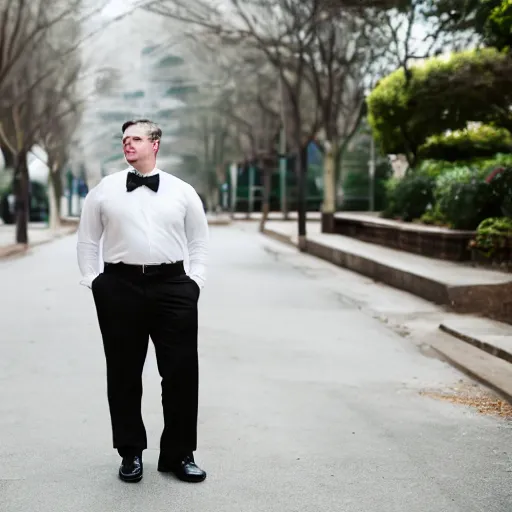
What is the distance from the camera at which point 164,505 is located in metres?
5.01

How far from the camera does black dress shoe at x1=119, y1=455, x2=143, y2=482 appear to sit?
537 cm

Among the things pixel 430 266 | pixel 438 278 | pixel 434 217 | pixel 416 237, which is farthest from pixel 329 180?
pixel 438 278

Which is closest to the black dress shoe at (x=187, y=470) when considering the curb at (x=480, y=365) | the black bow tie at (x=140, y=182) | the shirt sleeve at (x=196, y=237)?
the shirt sleeve at (x=196, y=237)

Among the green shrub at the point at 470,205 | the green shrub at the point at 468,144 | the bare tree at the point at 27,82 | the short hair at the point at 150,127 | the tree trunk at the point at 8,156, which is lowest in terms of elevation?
the green shrub at the point at 470,205

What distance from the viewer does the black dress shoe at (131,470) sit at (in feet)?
17.6

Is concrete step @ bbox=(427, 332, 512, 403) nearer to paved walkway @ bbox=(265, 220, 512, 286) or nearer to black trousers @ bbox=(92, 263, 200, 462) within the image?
black trousers @ bbox=(92, 263, 200, 462)

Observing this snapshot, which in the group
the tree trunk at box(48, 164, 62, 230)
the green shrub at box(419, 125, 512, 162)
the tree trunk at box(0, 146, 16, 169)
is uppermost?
the green shrub at box(419, 125, 512, 162)

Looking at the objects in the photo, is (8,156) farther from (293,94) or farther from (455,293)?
(455,293)

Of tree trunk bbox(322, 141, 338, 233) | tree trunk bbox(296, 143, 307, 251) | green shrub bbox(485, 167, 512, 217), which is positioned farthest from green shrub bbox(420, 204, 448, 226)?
tree trunk bbox(322, 141, 338, 233)

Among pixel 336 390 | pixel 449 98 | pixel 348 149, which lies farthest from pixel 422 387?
pixel 348 149

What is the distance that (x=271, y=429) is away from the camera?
670 centimetres

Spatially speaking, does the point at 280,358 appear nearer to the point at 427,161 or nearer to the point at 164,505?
the point at 164,505

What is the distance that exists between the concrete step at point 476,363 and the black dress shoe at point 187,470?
300 cm

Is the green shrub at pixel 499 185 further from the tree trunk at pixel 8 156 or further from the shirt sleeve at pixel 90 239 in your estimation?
the tree trunk at pixel 8 156
